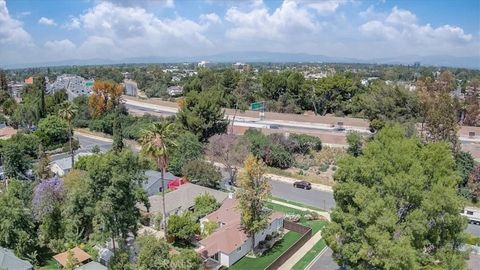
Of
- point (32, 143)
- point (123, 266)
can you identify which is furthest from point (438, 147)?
point (32, 143)

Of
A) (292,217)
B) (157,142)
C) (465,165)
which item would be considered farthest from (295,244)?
(465,165)

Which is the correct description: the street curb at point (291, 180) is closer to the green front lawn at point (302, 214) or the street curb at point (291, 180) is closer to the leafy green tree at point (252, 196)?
the green front lawn at point (302, 214)

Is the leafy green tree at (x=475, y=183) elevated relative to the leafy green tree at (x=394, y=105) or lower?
lower

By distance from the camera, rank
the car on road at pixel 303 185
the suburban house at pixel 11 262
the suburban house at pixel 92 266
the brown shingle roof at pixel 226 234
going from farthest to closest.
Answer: the car on road at pixel 303 185, the brown shingle roof at pixel 226 234, the suburban house at pixel 92 266, the suburban house at pixel 11 262

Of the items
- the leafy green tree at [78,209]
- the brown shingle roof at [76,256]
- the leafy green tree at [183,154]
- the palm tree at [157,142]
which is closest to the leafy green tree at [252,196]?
the palm tree at [157,142]

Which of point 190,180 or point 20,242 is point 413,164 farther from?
point 190,180

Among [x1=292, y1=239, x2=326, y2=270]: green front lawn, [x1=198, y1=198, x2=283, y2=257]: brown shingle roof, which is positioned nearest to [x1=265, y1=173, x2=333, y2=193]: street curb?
[x1=198, y1=198, x2=283, y2=257]: brown shingle roof
